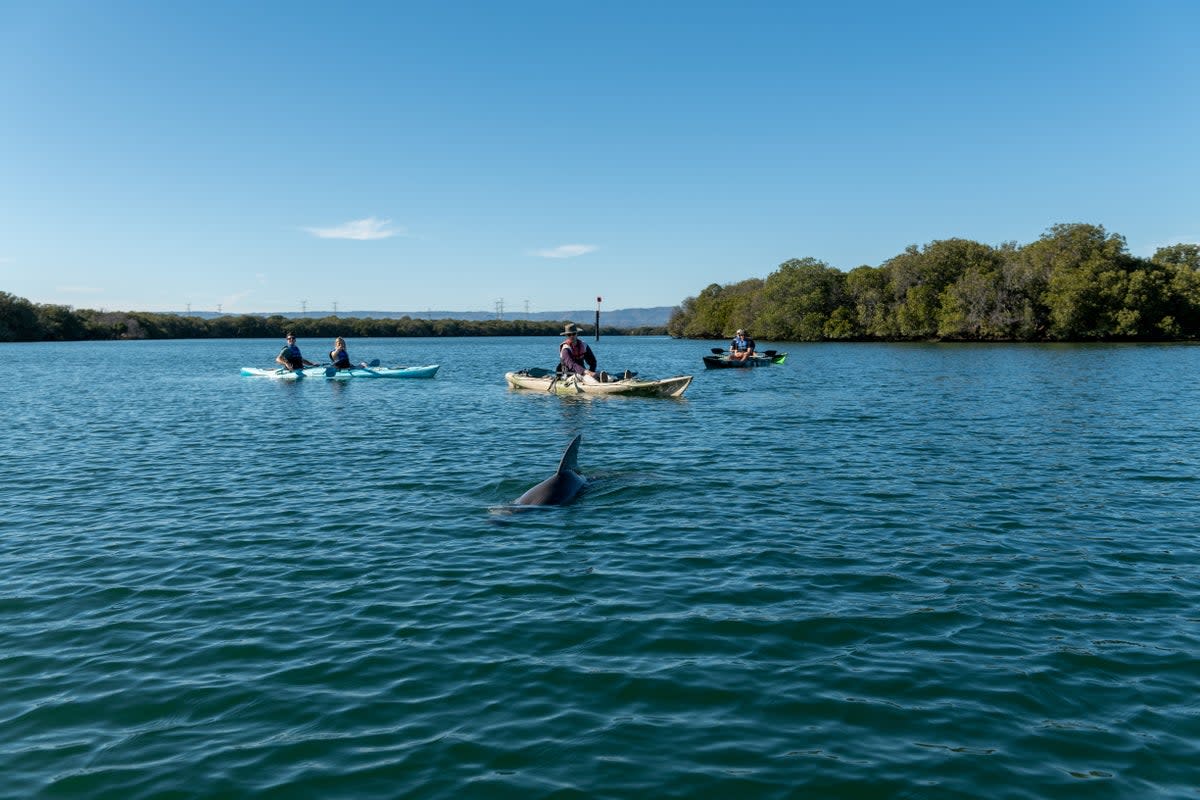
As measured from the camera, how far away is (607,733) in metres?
6.47

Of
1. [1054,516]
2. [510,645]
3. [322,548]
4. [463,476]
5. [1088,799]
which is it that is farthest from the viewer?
[463,476]

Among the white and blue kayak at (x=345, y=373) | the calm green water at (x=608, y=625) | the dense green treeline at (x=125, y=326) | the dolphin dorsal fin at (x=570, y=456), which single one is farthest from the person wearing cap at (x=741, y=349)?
the dense green treeline at (x=125, y=326)

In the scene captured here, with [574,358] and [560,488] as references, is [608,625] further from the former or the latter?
[574,358]

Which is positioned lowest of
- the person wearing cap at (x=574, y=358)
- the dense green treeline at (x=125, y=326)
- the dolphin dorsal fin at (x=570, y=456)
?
the dolphin dorsal fin at (x=570, y=456)

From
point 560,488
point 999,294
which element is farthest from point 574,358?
point 999,294

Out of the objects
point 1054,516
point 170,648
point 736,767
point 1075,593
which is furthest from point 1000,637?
point 170,648

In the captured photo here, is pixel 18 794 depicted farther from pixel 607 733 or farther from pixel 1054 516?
pixel 1054 516

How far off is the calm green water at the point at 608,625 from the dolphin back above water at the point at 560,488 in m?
0.45

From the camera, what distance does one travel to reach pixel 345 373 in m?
43.1

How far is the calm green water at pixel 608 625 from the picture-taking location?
6059 mm

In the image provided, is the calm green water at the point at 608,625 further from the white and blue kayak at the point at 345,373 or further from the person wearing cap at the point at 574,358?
the white and blue kayak at the point at 345,373

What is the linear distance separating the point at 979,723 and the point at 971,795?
1159 mm

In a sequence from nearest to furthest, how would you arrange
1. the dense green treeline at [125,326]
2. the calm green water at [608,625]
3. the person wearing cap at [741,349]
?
the calm green water at [608,625], the person wearing cap at [741,349], the dense green treeline at [125,326]

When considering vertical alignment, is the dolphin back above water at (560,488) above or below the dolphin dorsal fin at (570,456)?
below
